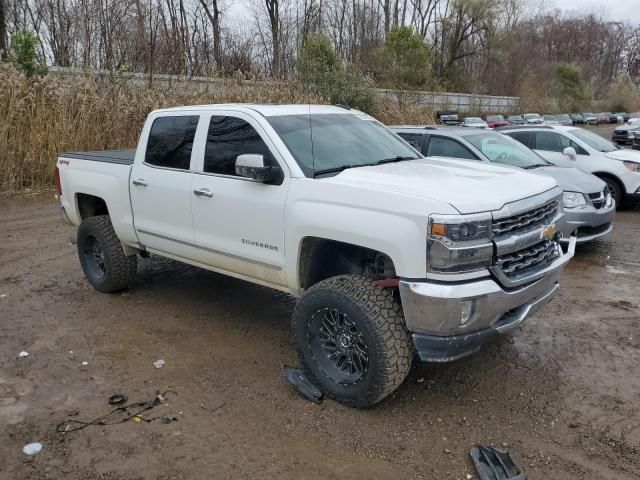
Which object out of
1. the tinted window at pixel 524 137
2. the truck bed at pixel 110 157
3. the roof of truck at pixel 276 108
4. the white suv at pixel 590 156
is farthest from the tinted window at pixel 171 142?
the tinted window at pixel 524 137

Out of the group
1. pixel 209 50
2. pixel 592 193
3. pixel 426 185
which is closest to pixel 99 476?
pixel 426 185

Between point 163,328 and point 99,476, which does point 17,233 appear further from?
point 99,476

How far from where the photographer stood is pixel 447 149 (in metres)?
8.00

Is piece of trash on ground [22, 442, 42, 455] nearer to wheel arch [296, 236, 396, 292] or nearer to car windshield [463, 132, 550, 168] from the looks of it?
wheel arch [296, 236, 396, 292]

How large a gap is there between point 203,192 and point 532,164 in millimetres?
5426

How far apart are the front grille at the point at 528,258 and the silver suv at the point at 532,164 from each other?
3482 millimetres

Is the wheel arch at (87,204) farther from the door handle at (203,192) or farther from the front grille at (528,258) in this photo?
the front grille at (528,258)

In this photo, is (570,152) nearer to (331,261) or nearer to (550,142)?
(550,142)

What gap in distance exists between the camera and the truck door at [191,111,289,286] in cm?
411

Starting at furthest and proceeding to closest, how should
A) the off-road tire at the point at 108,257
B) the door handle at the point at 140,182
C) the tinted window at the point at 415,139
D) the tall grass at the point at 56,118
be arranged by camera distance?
the tall grass at the point at 56,118, the tinted window at the point at 415,139, the off-road tire at the point at 108,257, the door handle at the point at 140,182

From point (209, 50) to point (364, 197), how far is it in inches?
1552

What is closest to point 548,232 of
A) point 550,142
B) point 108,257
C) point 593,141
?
point 108,257

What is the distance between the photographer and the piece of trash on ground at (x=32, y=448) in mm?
3295

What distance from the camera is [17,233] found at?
8.95 m
